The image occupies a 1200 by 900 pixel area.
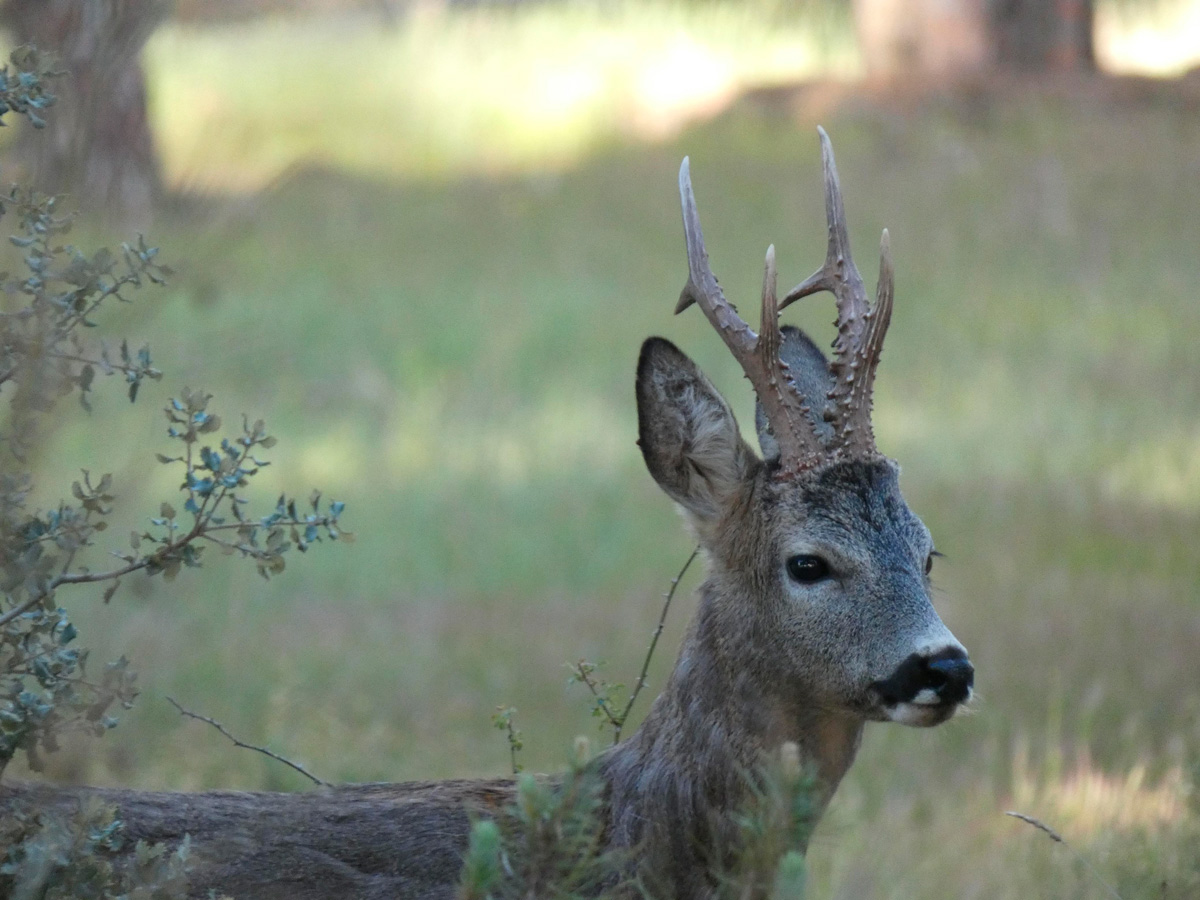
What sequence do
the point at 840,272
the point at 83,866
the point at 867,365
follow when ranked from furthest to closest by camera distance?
the point at 840,272
the point at 867,365
the point at 83,866

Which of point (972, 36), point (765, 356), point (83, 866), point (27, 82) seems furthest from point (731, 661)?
point (972, 36)

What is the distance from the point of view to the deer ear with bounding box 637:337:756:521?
4.21m

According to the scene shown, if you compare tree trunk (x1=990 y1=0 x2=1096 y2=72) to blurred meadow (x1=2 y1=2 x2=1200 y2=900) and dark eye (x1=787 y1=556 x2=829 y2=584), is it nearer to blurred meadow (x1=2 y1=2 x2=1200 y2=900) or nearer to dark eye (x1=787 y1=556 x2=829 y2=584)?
blurred meadow (x1=2 y1=2 x2=1200 y2=900)

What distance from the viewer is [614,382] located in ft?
40.3

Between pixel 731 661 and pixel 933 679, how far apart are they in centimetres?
48

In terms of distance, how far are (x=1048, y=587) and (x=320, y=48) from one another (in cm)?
1326

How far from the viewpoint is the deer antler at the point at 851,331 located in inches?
157

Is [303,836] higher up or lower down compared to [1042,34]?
lower down

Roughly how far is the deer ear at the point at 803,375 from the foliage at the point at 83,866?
1780mm

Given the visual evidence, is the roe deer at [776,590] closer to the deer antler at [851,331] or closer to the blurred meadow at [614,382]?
the deer antler at [851,331]

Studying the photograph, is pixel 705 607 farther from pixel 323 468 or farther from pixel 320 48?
pixel 320 48

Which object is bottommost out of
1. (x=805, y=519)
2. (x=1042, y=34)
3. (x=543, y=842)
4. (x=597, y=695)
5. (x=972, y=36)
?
(x=543, y=842)

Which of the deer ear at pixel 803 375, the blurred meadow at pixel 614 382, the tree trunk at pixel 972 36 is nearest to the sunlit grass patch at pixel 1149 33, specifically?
the blurred meadow at pixel 614 382

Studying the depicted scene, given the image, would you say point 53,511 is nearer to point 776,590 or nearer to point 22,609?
point 22,609
